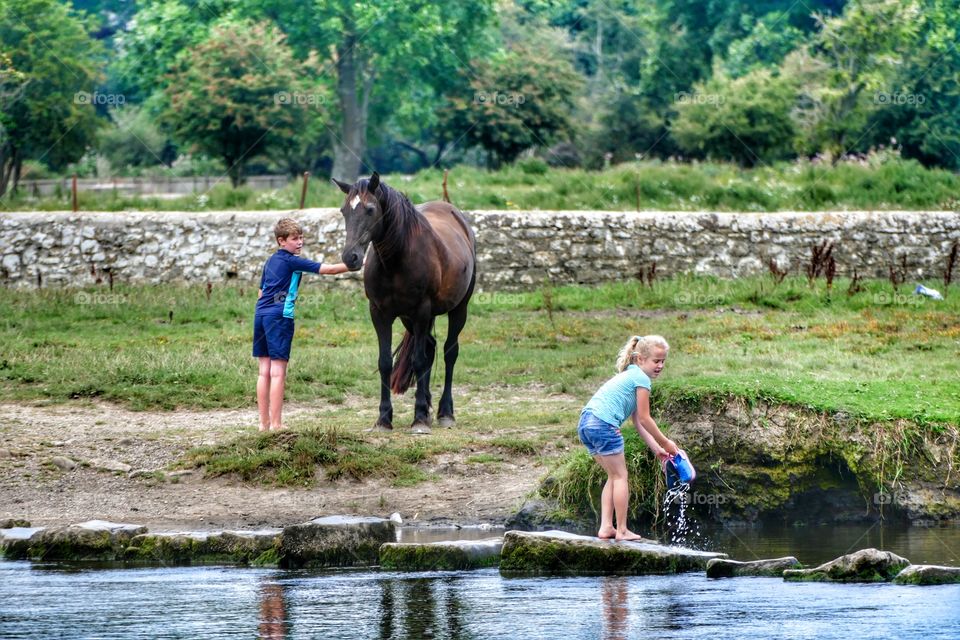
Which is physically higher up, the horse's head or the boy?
the horse's head

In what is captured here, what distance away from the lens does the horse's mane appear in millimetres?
13029

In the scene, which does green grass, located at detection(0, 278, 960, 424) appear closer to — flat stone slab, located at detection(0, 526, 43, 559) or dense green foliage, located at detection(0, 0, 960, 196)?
flat stone slab, located at detection(0, 526, 43, 559)

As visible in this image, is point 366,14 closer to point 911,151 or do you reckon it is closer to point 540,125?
point 540,125

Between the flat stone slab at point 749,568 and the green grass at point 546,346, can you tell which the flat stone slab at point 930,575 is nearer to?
the flat stone slab at point 749,568

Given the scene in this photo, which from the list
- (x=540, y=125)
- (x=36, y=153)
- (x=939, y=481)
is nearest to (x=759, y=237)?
(x=939, y=481)

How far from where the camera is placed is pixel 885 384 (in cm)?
1297

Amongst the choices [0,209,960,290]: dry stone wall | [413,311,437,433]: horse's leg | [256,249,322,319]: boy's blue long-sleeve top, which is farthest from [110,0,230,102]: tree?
[256,249,322,319]: boy's blue long-sleeve top

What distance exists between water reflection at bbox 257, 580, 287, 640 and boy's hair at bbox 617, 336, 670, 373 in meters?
2.69

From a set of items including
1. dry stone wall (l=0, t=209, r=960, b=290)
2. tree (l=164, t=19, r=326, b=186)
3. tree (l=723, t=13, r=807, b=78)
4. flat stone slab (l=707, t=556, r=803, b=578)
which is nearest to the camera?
flat stone slab (l=707, t=556, r=803, b=578)

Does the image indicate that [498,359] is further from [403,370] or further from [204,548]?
[204,548]

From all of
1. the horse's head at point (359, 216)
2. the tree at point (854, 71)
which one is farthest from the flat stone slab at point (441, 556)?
the tree at point (854, 71)

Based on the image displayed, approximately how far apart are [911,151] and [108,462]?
3485 centimetres

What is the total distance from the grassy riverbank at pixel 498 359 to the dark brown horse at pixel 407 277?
0.48m

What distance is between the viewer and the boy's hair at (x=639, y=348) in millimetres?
9203
